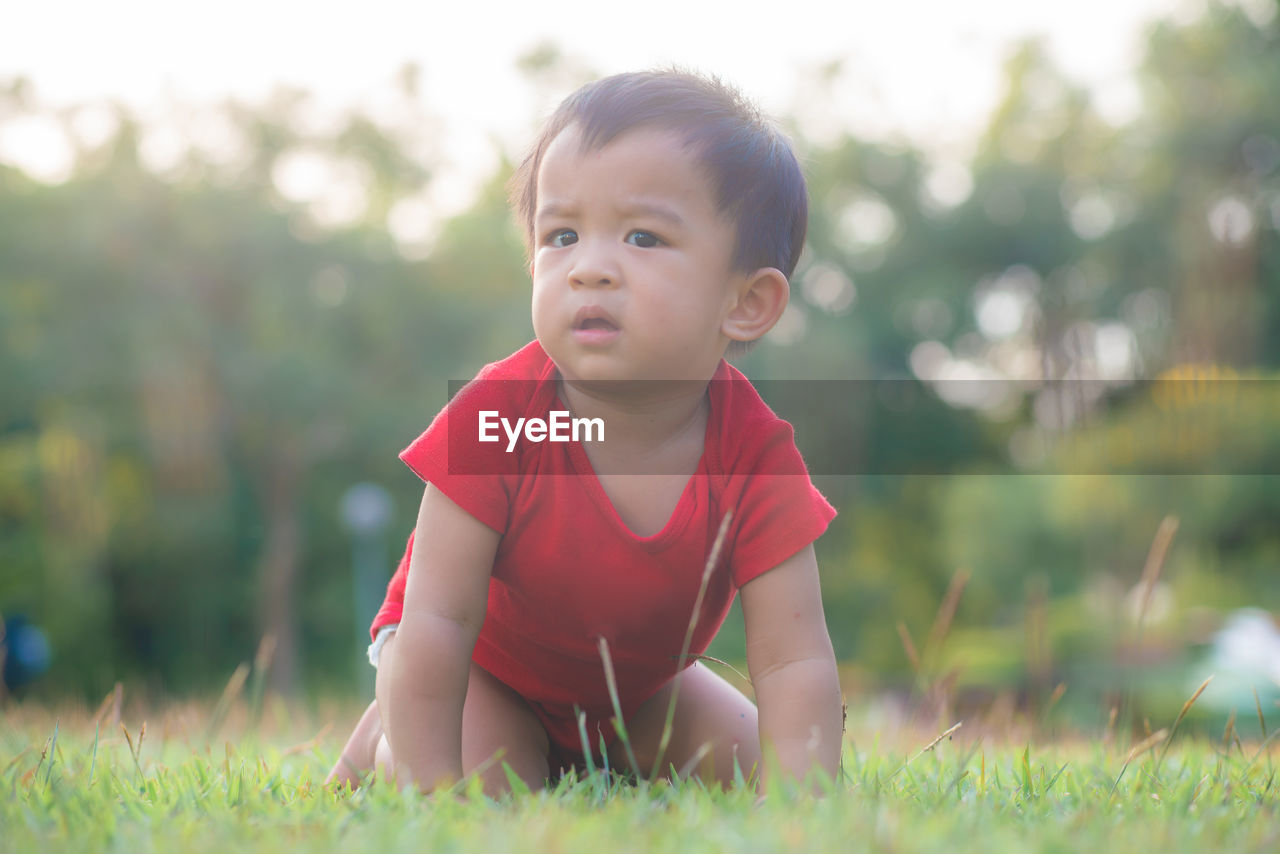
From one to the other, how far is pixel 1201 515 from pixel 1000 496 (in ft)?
13.0

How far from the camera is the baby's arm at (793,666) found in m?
1.85

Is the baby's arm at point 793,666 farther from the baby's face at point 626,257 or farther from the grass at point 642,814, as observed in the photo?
the baby's face at point 626,257

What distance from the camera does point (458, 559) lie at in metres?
1.92

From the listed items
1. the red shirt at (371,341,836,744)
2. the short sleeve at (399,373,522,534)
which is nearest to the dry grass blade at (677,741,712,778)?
the red shirt at (371,341,836,744)

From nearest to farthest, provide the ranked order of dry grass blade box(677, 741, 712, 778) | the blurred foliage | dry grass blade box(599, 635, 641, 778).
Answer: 1. dry grass blade box(677, 741, 712, 778)
2. dry grass blade box(599, 635, 641, 778)
3. the blurred foliage

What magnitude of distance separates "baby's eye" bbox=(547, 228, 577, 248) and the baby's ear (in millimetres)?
315

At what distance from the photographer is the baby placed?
188 cm

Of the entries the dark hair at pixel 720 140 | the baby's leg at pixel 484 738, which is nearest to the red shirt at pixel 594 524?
the baby's leg at pixel 484 738

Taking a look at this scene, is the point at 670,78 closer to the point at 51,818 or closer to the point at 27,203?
the point at 51,818

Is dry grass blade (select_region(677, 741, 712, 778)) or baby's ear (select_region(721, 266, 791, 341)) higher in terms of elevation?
baby's ear (select_region(721, 266, 791, 341))

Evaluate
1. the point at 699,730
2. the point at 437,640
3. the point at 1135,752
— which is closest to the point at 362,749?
the point at 437,640

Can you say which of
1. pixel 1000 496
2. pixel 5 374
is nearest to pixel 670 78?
pixel 1000 496

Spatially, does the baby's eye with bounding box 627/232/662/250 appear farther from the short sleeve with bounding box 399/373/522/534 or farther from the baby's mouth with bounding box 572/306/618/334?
the short sleeve with bounding box 399/373/522/534

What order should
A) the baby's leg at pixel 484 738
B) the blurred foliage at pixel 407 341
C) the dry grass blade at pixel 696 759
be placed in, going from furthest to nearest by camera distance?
1. the blurred foliage at pixel 407 341
2. the baby's leg at pixel 484 738
3. the dry grass blade at pixel 696 759
